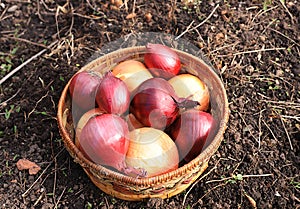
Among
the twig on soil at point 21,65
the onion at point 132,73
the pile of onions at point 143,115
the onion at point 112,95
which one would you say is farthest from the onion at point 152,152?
the twig on soil at point 21,65

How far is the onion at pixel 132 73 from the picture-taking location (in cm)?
165

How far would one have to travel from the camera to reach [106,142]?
1.43m

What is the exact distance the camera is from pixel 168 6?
2287 mm

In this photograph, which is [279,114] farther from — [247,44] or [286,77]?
[247,44]

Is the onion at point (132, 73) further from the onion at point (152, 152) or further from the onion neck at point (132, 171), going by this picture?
the onion neck at point (132, 171)

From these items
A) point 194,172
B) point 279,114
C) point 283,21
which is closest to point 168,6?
point 283,21

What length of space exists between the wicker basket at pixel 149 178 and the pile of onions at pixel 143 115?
0.11 feet

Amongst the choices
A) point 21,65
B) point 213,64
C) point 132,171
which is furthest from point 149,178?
point 21,65

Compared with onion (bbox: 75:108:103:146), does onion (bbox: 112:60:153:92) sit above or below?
above

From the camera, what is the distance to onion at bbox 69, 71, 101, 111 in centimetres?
161

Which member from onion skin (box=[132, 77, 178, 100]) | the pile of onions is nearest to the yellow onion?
the pile of onions

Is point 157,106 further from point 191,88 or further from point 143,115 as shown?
point 191,88

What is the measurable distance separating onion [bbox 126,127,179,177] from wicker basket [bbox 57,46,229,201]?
0.06 meters

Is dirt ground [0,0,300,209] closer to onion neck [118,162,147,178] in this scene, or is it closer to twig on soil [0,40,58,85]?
twig on soil [0,40,58,85]
